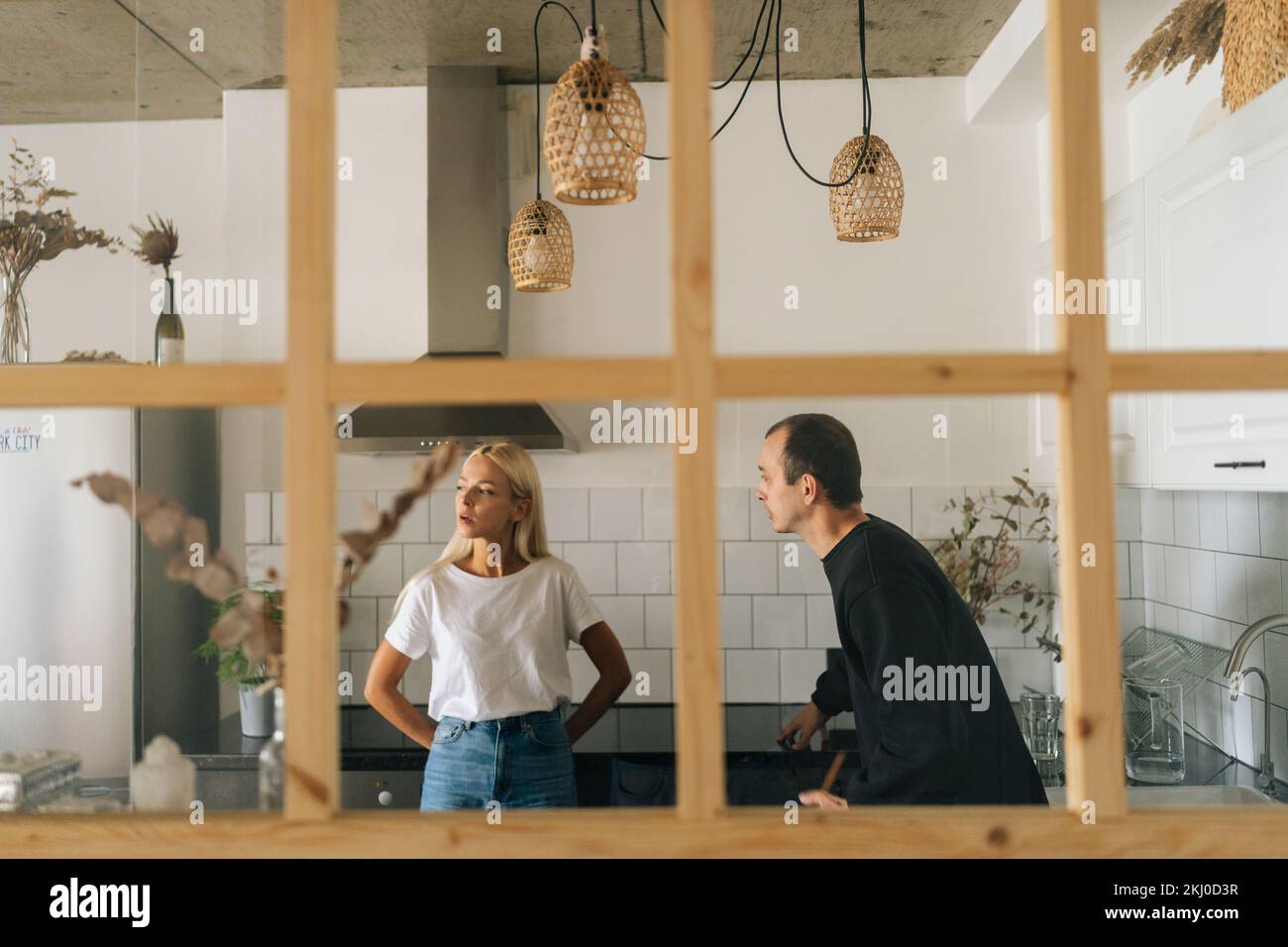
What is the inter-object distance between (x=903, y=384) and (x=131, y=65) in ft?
8.92

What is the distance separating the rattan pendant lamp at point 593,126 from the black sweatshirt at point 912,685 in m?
0.81

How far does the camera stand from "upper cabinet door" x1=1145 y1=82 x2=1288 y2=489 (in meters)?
1.70

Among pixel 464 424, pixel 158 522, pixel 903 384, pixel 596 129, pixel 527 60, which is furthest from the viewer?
pixel 527 60

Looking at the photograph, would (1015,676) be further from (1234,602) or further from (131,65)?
(131,65)

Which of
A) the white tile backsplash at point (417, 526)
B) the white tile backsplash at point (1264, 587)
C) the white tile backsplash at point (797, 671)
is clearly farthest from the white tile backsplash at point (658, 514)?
the white tile backsplash at point (1264, 587)

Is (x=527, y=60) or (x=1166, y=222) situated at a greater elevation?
(x=527, y=60)

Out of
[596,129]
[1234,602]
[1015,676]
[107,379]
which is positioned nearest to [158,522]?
[107,379]

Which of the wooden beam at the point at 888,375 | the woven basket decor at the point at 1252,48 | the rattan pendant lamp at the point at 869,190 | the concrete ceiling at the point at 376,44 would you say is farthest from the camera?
the concrete ceiling at the point at 376,44

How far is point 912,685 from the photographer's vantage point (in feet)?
5.91

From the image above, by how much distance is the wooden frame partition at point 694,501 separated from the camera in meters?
0.92

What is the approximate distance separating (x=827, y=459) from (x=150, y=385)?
138 centimetres

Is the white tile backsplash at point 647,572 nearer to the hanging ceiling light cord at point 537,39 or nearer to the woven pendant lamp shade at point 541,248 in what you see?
the woven pendant lamp shade at point 541,248

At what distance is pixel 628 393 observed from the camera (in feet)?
3.10

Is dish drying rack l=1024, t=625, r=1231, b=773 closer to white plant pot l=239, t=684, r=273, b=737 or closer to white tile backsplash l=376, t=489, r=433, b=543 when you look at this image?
Result: white tile backsplash l=376, t=489, r=433, b=543
